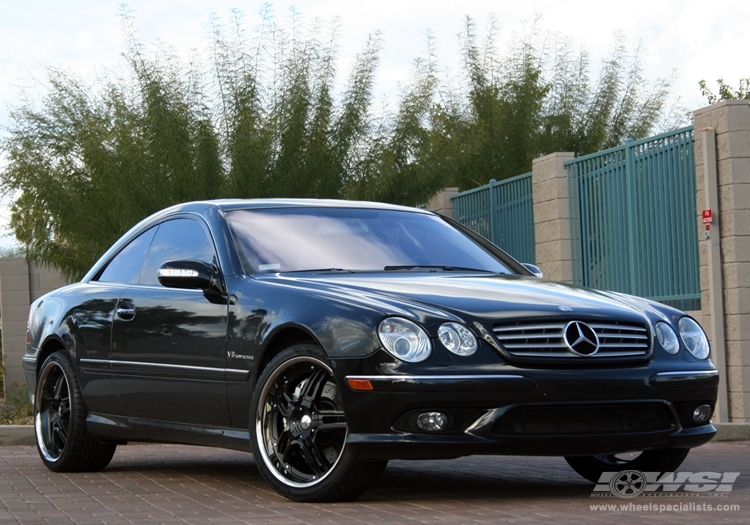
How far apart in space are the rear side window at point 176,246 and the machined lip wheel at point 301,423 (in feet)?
3.95

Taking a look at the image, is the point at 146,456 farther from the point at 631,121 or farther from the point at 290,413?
the point at 631,121

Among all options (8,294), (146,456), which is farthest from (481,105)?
(146,456)

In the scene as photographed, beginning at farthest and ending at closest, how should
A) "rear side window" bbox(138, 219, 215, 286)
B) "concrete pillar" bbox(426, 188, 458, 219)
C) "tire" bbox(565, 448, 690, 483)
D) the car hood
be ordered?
"concrete pillar" bbox(426, 188, 458, 219) < "rear side window" bbox(138, 219, 215, 286) < "tire" bbox(565, 448, 690, 483) < the car hood

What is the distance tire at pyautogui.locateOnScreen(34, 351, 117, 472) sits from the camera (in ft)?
28.4

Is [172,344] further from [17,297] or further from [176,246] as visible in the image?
[17,297]

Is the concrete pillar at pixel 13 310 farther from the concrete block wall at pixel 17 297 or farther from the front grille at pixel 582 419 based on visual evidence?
the front grille at pixel 582 419

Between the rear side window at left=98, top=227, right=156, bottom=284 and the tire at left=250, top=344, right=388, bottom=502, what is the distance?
2066 mm

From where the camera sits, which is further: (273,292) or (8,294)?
(8,294)

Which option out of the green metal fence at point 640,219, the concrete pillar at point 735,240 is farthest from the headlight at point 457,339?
the green metal fence at point 640,219

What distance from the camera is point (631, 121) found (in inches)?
1009

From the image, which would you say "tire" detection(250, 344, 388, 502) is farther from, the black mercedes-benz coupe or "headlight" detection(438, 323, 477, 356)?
"headlight" detection(438, 323, 477, 356)

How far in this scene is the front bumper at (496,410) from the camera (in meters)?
6.09

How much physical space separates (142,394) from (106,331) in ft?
2.14

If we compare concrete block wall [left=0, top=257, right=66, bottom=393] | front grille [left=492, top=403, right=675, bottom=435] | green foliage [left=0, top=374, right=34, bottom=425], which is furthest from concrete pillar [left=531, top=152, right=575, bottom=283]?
concrete block wall [left=0, top=257, right=66, bottom=393]
